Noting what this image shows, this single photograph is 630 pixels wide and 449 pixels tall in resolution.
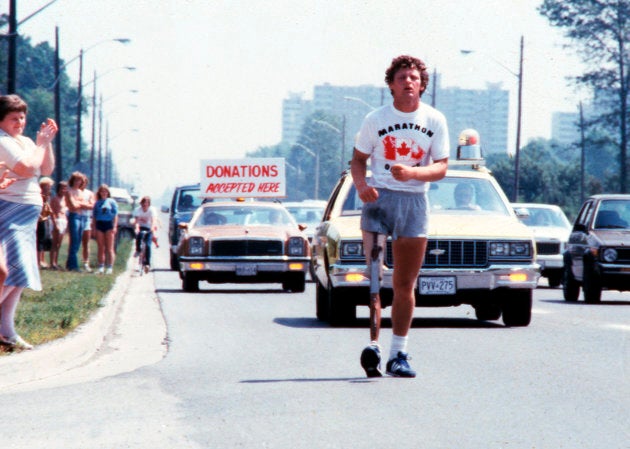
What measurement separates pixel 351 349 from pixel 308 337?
1.37 metres

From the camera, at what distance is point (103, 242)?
26266 millimetres

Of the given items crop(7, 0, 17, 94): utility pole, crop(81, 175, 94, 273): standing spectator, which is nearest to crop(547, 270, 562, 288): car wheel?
crop(81, 175, 94, 273): standing spectator

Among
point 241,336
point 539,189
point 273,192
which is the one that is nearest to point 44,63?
point 539,189

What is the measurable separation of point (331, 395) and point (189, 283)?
45.5ft

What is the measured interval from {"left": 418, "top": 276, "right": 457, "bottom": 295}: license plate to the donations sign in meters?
18.7

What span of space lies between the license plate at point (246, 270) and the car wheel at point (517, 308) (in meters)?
8.11

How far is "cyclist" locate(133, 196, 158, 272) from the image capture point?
28.4 metres

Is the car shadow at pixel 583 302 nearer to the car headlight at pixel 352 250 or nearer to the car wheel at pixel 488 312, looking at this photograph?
the car wheel at pixel 488 312

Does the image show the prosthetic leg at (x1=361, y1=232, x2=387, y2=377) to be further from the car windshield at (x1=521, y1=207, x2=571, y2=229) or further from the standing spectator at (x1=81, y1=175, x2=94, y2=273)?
the car windshield at (x1=521, y1=207, x2=571, y2=229)

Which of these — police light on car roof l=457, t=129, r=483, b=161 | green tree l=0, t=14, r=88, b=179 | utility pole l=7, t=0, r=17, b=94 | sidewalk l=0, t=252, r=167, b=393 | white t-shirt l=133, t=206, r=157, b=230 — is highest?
green tree l=0, t=14, r=88, b=179

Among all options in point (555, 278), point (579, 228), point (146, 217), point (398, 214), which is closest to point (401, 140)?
point (398, 214)

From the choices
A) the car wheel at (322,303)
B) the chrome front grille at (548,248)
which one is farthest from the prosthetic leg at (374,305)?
the chrome front grille at (548,248)

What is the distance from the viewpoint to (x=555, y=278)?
27.0 m

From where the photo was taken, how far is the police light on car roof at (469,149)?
15703mm
